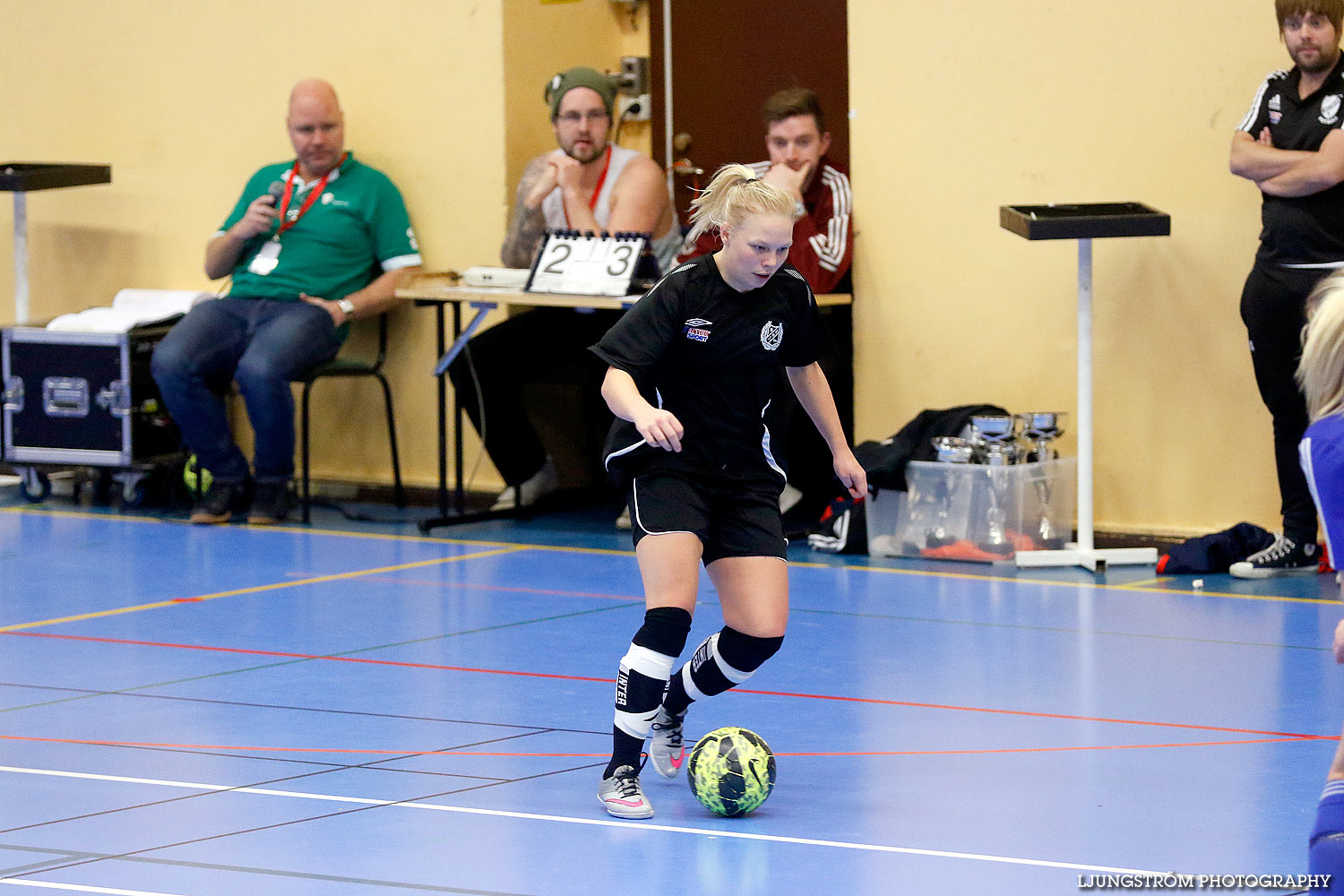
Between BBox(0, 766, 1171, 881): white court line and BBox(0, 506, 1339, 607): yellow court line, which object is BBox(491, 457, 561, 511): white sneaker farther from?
BBox(0, 766, 1171, 881): white court line

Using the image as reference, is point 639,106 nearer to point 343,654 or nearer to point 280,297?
point 280,297

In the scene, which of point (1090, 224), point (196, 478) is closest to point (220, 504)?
point (196, 478)

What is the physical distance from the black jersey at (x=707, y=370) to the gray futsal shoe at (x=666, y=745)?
568 millimetres

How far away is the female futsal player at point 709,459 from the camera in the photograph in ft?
12.7

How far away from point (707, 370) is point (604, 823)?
992mm

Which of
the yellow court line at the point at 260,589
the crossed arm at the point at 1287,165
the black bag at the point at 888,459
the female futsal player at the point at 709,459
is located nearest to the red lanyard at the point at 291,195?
the yellow court line at the point at 260,589

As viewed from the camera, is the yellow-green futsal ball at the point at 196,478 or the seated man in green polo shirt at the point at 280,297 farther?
the yellow-green futsal ball at the point at 196,478

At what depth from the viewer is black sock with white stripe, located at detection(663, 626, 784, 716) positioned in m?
3.95

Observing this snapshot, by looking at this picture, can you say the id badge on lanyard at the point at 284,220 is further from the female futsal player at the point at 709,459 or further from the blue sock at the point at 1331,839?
the blue sock at the point at 1331,839

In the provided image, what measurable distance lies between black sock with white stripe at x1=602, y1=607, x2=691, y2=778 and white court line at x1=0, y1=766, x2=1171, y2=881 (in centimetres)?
15

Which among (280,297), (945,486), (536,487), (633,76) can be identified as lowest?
(536,487)

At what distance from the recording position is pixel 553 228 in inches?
313

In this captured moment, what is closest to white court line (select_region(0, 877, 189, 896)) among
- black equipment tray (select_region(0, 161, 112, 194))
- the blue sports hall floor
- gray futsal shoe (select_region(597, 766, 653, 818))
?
the blue sports hall floor

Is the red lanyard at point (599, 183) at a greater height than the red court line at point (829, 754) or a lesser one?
greater
